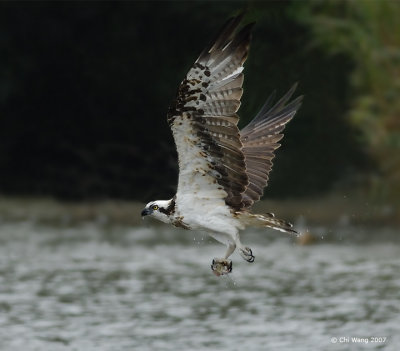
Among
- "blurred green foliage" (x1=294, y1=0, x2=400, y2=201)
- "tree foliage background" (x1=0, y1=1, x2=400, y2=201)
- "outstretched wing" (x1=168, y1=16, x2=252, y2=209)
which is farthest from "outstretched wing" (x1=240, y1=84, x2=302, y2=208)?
"blurred green foliage" (x1=294, y1=0, x2=400, y2=201)

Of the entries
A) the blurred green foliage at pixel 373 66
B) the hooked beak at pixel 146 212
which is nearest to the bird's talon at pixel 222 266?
the hooked beak at pixel 146 212

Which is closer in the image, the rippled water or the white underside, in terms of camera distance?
the white underside

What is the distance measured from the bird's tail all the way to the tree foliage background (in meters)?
6.52

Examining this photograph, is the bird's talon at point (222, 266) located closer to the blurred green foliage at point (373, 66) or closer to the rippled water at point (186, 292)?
the rippled water at point (186, 292)

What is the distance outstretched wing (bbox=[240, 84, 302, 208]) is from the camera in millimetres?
8766

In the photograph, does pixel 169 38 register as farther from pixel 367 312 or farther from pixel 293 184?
pixel 367 312

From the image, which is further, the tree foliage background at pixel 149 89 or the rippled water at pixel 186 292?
the tree foliage background at pixel 149 89

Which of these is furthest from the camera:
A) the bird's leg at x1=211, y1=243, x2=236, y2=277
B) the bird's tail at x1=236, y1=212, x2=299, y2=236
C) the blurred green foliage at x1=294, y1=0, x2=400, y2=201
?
the blurred green foliage at x1=294, y1=0, x2=400, y2=201

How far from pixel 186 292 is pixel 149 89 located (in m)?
3.75

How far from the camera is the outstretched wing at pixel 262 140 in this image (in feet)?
28.8

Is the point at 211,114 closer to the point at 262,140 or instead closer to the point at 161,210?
the point at 161,210

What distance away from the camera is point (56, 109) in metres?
23.7

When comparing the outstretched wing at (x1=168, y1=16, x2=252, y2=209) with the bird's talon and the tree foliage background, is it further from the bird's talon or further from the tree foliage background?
the tree foliage background

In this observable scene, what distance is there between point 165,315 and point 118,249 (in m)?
4.88
